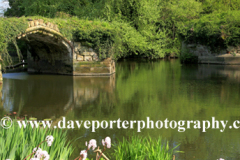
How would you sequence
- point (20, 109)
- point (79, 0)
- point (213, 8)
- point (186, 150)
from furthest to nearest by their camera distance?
point (213, 8) < point (79, 0) < point (20, 109) < point (186, 150)

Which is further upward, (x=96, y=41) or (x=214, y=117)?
(x=96, y=41)

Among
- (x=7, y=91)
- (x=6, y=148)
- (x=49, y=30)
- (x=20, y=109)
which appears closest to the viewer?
(x=6, y=148)

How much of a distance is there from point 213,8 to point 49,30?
21.8 m

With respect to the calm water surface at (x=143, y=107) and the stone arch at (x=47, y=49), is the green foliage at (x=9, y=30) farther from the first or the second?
the calm water surface at (x=143, y=107)

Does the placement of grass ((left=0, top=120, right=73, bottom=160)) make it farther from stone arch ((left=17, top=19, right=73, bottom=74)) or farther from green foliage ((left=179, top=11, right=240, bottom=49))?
green foliage ((left=179, top=11, right=240, bottom=49))

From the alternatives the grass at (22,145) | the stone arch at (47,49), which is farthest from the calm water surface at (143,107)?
the stone arch at (47,49)

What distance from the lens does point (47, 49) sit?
1634 centimetres

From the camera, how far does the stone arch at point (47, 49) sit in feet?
43.4

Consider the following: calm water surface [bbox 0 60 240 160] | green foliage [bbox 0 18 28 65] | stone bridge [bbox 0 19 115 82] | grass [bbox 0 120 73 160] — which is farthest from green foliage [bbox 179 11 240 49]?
grass [bbox 0 120 73 160]

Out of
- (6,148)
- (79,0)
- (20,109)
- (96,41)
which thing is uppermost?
(79,0)

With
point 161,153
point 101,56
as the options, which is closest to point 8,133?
point 161,153

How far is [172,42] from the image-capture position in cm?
3164

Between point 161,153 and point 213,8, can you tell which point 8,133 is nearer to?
point 161,153

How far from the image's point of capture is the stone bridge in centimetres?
1344
